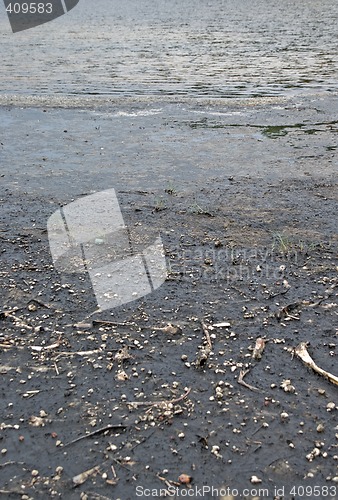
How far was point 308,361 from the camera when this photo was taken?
3818 mm

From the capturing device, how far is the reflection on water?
13.1m

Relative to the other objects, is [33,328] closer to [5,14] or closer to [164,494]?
[164,494]

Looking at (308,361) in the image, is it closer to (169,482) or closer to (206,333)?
(206,333)

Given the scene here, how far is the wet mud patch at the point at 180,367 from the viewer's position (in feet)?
10.1

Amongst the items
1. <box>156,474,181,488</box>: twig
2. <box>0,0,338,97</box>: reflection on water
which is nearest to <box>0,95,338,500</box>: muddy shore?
<box>156,474,181,488</box>: twig

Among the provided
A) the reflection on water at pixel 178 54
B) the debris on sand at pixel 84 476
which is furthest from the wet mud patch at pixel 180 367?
the reflection on water at pixel 178 54

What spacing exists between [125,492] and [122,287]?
6.79ft

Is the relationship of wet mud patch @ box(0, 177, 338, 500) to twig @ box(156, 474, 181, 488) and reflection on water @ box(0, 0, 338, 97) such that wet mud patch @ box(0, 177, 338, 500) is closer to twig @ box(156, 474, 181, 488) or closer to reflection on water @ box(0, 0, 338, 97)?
twig @ box(156, 474, 181, 488)

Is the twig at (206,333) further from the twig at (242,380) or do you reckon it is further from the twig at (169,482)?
the twig at (169,482)

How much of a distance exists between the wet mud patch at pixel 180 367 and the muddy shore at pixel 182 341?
0.03ft

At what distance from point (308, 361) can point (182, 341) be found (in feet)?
2.95

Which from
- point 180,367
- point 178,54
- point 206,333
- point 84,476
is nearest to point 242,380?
point 180,367

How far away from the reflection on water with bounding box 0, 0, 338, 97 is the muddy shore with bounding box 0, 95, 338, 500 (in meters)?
5.90

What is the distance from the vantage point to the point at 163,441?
3.24 m
